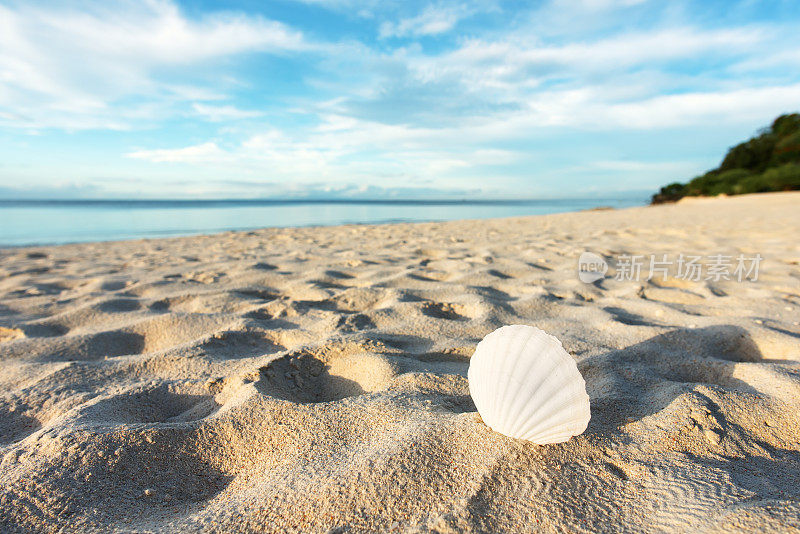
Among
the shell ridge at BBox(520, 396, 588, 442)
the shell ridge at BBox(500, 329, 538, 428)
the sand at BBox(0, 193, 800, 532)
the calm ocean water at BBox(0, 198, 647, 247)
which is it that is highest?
the shell ridge at BBox(500, 329, 538, 428)

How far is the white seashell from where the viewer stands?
1.08 meters

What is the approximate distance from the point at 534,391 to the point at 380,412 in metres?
0.47

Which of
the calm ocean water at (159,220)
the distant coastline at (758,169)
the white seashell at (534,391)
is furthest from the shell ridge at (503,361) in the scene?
the distant coastline at (758,169)

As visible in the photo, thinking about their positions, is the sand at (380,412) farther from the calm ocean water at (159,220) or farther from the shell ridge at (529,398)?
the calm ocean water at (159,220)

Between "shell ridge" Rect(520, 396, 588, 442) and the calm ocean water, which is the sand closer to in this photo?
"shell ridge" Rect(520, 396, 588, 442)

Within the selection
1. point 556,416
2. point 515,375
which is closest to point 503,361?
point 515,375

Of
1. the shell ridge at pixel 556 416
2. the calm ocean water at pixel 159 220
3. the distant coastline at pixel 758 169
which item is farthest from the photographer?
the distant coastline at pixel 758 169

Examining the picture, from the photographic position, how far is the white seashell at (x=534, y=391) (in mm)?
1079

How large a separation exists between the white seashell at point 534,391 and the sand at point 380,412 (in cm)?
6

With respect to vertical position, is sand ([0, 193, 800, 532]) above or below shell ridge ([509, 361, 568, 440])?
below

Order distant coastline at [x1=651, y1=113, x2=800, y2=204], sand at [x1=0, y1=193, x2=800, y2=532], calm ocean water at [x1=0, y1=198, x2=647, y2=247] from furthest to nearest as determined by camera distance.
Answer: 1. distant coastline at [x1=651, y1=113, x2=800, y2=204]
2. calm ocean water at [x1=0, y1=198, x2=647, y2=247]
3. sand at [x1=0, y1=193, x2=800, y2=532]

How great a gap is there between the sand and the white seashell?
0.20 ft

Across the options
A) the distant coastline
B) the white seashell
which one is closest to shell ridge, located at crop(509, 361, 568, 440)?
the white seashell

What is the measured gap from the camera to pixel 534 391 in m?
1.09
